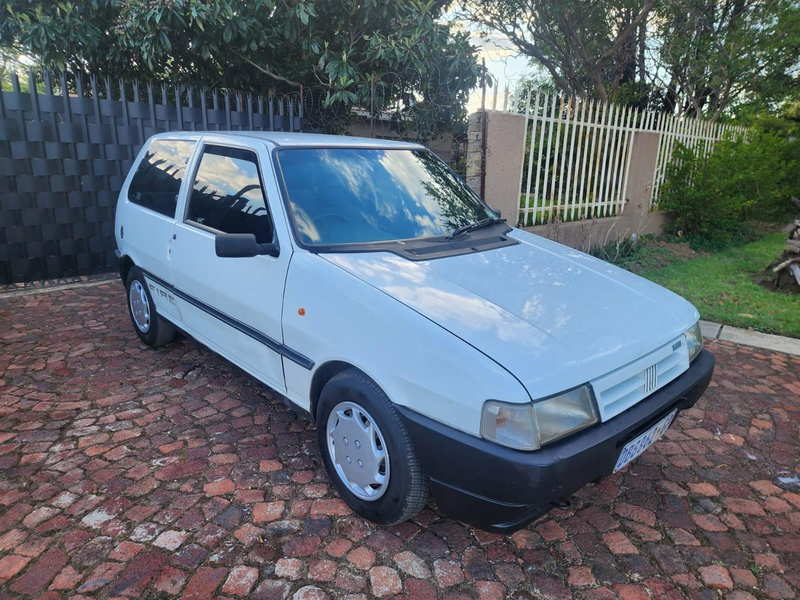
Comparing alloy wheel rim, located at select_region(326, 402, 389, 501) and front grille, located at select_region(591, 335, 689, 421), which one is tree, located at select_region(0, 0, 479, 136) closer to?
alloy wheel rim, located at select_region(326, 402, 389, 501)

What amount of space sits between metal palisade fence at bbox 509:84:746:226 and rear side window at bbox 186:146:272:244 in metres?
4.81

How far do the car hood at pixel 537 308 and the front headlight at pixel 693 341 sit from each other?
6 centimetres

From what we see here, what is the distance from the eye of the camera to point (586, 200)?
8609mm

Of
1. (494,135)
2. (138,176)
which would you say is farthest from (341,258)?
(494,135)

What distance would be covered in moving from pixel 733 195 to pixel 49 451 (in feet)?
35.7

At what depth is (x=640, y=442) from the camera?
7.88 feet

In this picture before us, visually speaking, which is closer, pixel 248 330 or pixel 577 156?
pixel 248 330

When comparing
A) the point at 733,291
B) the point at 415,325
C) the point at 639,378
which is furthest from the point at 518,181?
the point at 415,325

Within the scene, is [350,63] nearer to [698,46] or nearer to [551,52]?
[551,52]

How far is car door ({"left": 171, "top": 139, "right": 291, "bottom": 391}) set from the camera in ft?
9.52

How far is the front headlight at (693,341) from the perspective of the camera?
2.83m

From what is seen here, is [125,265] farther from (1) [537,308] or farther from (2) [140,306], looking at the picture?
(1) [537,308]

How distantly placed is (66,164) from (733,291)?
8.16 meters

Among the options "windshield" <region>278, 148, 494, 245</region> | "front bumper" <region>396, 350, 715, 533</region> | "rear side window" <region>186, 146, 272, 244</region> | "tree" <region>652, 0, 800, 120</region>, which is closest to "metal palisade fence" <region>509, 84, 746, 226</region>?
"tree" <region>652, 0, 800, 120</region>
